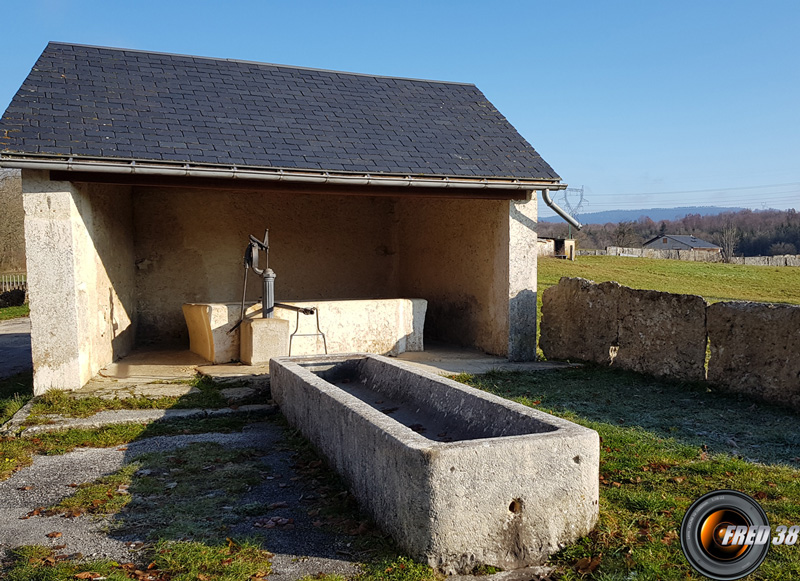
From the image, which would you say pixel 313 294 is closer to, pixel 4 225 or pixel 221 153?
pixel 221 153

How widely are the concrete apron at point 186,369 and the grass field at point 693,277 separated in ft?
36.8

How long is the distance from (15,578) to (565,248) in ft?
113

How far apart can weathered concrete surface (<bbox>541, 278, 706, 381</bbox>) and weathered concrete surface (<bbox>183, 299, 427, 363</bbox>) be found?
1943 millimetres

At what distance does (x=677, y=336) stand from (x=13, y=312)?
18.1 m

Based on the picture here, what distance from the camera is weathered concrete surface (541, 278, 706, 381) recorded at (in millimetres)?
7227

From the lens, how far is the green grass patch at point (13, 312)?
18056 millimetres

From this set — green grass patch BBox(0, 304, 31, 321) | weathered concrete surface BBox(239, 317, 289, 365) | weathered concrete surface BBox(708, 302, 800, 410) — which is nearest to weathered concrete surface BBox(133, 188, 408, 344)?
weathered concrete surface BBox(239, 317, 289, 365)

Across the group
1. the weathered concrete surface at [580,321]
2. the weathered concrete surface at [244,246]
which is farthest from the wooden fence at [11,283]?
the weathered concrete surface at [580,321]

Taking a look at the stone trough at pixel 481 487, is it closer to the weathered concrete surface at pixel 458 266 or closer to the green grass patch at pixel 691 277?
the weathered concrete surface at pixel 458 266

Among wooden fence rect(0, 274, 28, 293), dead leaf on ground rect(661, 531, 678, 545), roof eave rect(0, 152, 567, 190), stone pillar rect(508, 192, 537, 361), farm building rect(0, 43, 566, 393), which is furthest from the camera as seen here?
wooden fence rect(0, 274, 28, 293)

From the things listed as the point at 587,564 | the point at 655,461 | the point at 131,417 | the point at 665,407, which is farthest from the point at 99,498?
the point at 665,407

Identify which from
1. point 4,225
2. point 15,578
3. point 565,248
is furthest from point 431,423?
point 565,248

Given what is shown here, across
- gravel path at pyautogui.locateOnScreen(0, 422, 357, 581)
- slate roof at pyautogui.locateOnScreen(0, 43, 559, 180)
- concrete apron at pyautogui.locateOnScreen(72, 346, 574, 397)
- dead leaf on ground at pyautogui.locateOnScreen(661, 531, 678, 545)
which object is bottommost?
gravel path at pyautogui.locateOnScreen(0, 422, 357, 581)

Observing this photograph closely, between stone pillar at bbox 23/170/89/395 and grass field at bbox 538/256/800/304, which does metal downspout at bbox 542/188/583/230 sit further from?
grass field at bbox 538/256/800/304
